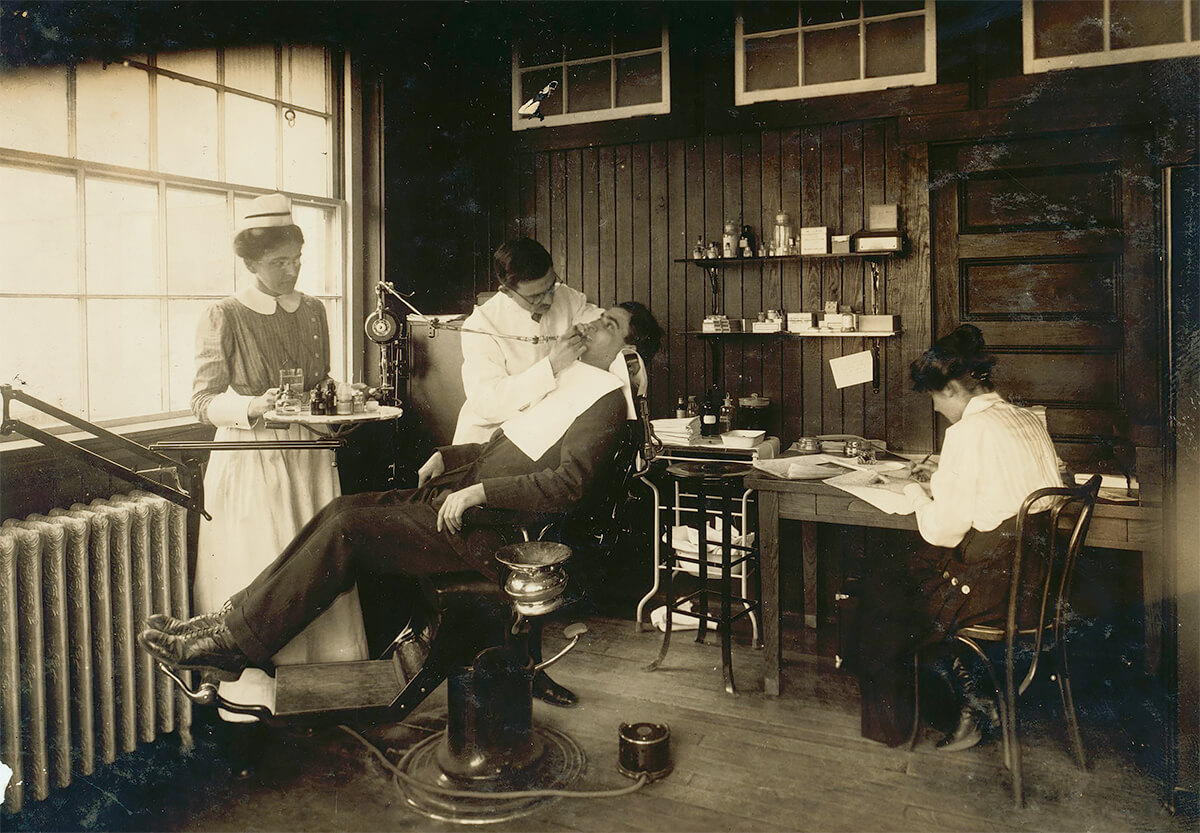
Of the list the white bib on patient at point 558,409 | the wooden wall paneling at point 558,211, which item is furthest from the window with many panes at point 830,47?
the white bib on patient at point 558,409

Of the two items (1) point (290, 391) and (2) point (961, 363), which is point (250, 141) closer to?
(1) point (290, 391)

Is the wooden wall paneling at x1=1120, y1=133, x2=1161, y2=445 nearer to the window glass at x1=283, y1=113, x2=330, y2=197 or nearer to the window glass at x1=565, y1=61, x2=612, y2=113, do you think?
the window glass at x1=565, y1=61, x2=612, y2=113

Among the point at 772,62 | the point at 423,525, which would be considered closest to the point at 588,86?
the point at 772,62

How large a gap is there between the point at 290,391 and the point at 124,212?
28.9 inches

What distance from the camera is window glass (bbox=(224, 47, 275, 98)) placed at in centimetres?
284

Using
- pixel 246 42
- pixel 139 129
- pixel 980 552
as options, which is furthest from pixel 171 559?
pixel 980 552

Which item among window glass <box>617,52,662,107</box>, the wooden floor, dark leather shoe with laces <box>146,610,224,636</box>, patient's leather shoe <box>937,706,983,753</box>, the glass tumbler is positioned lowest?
the wooden floor

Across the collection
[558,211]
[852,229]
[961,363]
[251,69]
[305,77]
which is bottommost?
[961,363]

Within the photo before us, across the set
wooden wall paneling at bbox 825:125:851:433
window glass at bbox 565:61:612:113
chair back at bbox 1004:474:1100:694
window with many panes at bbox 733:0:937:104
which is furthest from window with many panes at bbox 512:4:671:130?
chair back at bbox 1004:474:1100:694

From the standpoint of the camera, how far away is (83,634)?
2.47 m

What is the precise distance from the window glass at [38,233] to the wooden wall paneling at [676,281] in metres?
2.82

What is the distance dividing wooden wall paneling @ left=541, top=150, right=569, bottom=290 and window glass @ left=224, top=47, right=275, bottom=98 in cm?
188

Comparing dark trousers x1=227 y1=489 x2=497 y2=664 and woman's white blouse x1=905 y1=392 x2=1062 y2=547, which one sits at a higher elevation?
woman's white blouse x1=905 y1=392 x2=1062 y2=547

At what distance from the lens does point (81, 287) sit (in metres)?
2.42
